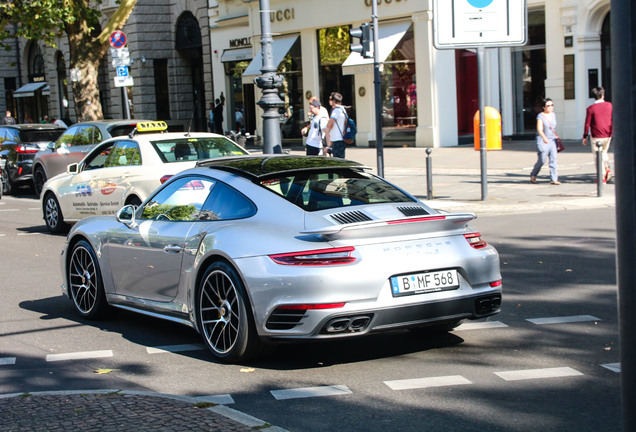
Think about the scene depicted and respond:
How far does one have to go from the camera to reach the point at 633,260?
8.08ft

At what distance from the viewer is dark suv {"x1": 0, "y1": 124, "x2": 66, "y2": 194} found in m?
22.9

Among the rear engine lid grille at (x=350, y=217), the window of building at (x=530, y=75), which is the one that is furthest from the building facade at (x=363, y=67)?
the rear engine lid grille at (x=350, y=217)

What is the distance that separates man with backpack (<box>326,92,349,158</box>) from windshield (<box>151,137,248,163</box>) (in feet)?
14.1

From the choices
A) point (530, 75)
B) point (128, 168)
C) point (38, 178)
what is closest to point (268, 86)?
point (128, 168)

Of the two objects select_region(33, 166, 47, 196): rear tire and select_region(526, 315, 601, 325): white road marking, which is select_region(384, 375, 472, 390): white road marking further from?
select_region(33, 166, 47, 196): rear tire

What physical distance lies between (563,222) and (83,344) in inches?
319

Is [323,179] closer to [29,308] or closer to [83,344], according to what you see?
[83,344]

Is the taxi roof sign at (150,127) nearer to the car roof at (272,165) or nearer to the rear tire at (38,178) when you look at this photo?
the rear tire at (38,178)

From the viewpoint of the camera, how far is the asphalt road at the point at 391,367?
4.91m

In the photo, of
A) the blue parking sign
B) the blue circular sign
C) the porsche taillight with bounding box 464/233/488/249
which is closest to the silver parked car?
the blue parking sign

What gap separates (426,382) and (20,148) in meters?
19.5

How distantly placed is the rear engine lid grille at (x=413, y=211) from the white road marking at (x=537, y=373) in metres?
1.24

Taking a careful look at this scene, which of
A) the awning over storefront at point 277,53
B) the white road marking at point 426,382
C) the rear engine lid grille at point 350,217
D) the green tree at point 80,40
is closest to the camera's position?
the white road marking at point 426,382

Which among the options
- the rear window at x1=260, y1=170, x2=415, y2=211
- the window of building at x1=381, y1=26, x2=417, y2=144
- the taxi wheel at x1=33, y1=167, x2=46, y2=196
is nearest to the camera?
the rear window at x1=260, y1=170, x2=415, y2=211
